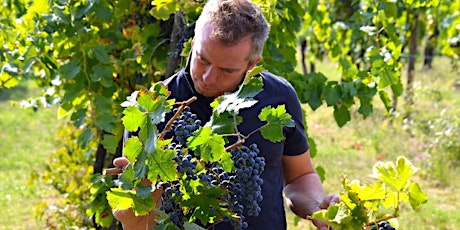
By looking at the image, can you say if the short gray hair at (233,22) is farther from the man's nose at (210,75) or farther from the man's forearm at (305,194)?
the man's forearm at (305,194)

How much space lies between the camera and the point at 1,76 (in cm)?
334

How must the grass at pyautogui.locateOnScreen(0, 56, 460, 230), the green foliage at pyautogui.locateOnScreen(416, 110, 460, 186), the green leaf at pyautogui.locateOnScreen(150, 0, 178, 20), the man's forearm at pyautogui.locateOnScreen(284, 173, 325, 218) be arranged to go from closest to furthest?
the man's forearm at pyautogui.locateOnScreen(284, 173, 325, 218), the green leaf at pyautogui.locateOnScreen(150, 0, 178, 20), the grass at pyautogui.locateOnScreen(0, 56, 460, 230), the green foliage at pyautogui.locateOnScreen(416, 110, 460, 186)

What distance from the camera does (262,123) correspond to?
2.24m

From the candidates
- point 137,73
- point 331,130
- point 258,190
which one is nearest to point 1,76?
point 137,73

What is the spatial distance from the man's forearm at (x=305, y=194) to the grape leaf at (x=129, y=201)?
0.88m

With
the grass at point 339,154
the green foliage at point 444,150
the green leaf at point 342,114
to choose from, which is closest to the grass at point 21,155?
the grass at point 339,154

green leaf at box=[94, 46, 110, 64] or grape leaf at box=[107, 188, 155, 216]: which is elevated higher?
grape leaf at box=[107, 188, 155, 216]

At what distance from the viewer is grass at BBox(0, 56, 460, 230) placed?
Result: 6.22 metres

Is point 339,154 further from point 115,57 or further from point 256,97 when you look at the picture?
point 256,97

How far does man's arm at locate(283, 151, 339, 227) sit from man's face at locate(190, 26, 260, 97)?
377 millimetres

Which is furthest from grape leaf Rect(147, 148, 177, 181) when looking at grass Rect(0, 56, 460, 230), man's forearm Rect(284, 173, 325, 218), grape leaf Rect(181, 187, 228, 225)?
grass Rect(0, 56, 460, 230)

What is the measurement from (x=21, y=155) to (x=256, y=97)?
6794 mm

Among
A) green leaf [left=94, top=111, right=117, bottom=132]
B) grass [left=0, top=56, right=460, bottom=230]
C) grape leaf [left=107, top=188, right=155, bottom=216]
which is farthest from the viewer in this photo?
grass [left=0, top=56, right=460, bottom=230]

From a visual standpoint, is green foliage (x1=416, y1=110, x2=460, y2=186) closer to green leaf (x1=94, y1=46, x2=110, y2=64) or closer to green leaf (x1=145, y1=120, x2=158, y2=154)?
green leaf (x1=94, y1=46, x2=110, y2=64)
